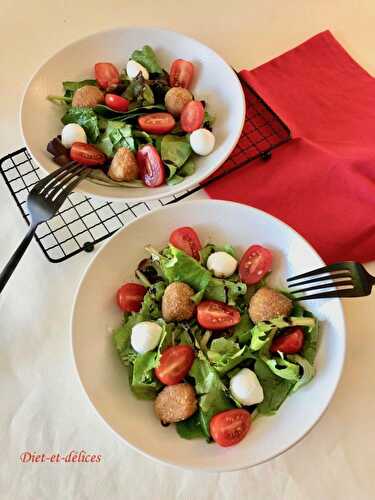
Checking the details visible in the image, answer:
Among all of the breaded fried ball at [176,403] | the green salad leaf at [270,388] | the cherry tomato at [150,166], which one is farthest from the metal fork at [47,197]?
the green salad leaf at [270,388]

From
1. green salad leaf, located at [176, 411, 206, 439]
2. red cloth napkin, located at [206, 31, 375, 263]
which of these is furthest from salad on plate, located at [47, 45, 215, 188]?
green salad leaf, located at [176, 411, 206, 439]

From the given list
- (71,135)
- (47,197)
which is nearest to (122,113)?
(71,135)

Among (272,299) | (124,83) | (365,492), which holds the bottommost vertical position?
(365,492)

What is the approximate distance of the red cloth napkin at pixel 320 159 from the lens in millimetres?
1069

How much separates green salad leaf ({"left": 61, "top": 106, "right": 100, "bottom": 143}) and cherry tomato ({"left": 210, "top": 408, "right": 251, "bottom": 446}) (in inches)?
24.9

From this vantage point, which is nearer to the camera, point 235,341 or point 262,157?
point 235,341

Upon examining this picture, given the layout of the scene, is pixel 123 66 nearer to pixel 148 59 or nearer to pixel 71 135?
pixel 148 59

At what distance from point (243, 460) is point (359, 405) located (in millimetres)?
251

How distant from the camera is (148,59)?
Answer: 1.21m

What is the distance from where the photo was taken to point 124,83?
1.20 metres

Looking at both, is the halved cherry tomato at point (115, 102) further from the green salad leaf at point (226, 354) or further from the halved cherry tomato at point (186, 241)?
the green salad leaf at point (226, 354)

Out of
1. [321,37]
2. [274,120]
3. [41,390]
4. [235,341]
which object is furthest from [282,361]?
[321,37]

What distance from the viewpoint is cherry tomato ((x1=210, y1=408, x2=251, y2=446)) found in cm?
79

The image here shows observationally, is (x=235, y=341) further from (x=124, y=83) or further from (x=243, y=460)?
(x=124, y=83)
